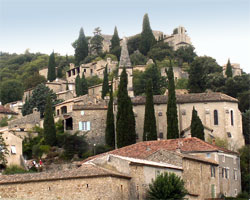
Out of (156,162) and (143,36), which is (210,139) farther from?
(143,36)

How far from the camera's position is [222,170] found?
55.7m

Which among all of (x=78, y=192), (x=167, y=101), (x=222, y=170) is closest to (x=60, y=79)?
(x=167, y=101)

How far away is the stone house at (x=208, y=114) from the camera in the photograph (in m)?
74.2

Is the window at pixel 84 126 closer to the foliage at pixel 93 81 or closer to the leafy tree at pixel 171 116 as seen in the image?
the leafy tree at pixel 171 116

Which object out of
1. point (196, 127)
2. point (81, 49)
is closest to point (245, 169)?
point (196, 127)

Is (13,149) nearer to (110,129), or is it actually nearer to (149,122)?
(110,129)

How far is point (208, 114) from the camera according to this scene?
74.6 meters

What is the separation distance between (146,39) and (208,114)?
48045 mm

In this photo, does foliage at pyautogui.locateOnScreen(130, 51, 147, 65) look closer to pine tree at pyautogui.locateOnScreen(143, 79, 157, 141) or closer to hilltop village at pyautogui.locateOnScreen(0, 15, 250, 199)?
hilltop village at pyautogui.locateOnScreen(0, 15, 250, 199)

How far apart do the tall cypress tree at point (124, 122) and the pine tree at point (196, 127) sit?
6061 mm

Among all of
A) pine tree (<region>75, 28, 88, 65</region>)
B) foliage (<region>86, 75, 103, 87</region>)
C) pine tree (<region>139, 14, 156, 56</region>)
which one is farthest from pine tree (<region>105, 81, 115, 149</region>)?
pine tree (<region>139, 14, 156, 56</region>)

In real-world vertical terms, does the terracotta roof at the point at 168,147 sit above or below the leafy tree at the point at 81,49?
below

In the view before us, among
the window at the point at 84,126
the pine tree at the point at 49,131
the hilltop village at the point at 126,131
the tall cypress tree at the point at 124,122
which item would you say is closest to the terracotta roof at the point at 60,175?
the hilltop village at the point at 126,131

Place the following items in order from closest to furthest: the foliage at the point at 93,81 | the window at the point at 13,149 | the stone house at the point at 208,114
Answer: the window at the point at 13,149, the stone house at the point at 208,114, the foliage at the point at 93,81
